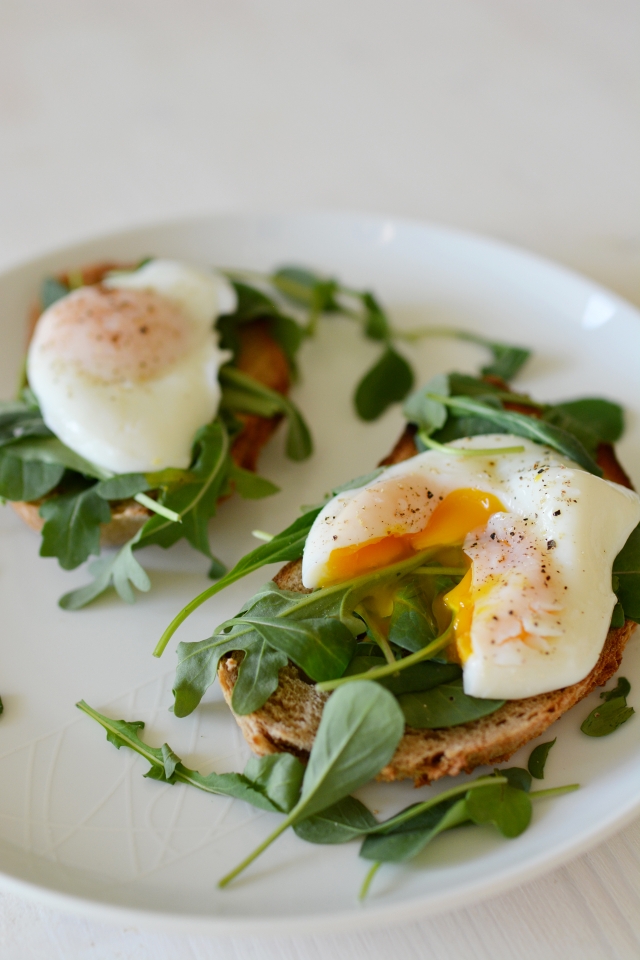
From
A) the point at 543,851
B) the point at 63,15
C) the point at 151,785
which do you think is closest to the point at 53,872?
the point at 151,785

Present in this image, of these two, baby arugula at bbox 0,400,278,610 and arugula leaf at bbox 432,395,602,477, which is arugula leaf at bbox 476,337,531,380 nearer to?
arugula leaf at bbox 432,395,602,477

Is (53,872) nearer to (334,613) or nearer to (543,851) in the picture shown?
(334,613)

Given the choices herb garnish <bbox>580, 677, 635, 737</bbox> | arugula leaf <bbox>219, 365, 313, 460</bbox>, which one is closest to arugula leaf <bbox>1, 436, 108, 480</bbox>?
arugula leaf <bbox>219, 365, 313, 460</bbox>

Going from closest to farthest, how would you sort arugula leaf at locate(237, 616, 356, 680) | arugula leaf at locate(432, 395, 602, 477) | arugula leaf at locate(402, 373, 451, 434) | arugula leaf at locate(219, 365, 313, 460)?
arugula leaf at locate(237, 616, 356, 680) < arugula leaf at locate(432, 395, 602, 477) < arugula leaf at locate(402, 373, 451, 434) < arugula leaf at locate(219, 365, 313, 460)

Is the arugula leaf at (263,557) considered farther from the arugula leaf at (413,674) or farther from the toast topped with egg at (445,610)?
the arugula leaf at (413,674)

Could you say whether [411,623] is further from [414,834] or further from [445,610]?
[414,834]

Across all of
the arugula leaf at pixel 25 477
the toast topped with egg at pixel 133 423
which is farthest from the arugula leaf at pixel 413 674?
the arugula leaf at pixel 25 477
